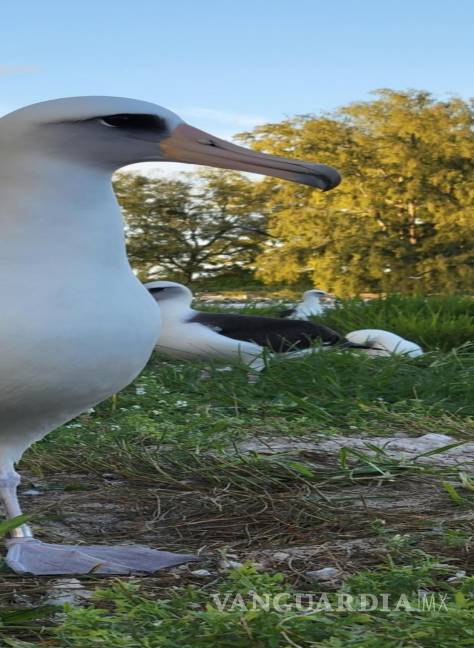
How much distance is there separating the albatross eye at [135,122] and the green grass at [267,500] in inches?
44.3

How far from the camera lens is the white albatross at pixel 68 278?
7.36 feet

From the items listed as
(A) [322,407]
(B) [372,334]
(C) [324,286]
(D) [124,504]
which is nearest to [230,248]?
(C) [324,286]

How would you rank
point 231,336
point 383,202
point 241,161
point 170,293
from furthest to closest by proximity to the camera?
point 383,202 < point 170,293 < point 231,336 < point 241,161

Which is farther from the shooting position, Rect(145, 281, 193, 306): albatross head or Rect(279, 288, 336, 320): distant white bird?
Rect(279, 288, 336, 320): distant white bird

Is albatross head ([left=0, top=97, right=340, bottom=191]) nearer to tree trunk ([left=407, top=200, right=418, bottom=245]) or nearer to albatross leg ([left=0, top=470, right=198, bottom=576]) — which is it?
albatross leg ([left=0, top=470, right=198, bottom=576])

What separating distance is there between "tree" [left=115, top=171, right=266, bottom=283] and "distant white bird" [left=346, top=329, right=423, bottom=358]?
18.2 meters

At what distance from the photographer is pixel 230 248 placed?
25812 mm

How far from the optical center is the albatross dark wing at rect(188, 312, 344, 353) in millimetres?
6223

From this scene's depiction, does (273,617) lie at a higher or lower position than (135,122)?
lower

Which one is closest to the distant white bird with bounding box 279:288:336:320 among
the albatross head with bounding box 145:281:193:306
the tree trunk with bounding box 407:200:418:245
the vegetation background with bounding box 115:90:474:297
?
the albatross head with bounding box 145:281:193:306

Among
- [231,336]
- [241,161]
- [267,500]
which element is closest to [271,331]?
[231,336]

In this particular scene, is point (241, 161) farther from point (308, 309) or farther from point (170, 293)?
point (308, 309)

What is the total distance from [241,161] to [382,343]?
4151 mm

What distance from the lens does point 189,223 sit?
2564 cm
